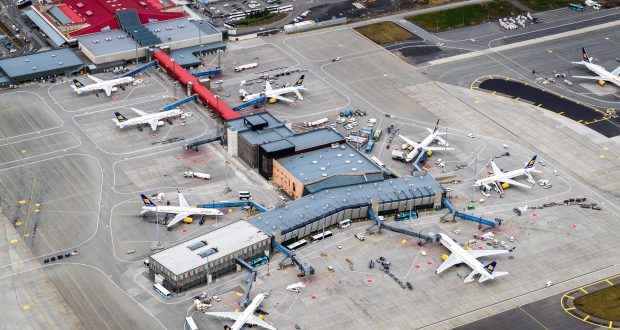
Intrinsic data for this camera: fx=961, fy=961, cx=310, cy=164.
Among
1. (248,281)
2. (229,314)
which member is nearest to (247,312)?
(229,314)

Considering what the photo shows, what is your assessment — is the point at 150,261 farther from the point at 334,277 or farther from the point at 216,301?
the point at 334,277

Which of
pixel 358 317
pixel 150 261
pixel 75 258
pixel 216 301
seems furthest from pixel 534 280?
pixel 75 258

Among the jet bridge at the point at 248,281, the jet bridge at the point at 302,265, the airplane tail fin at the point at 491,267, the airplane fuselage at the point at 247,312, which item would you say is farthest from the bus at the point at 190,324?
the airplane tail fin at the point at 491,267

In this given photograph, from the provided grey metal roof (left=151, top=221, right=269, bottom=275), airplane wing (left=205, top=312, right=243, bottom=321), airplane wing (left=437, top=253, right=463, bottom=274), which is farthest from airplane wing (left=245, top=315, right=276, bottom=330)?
airplane wing (left=437, top=253, right=463, bottom=274)

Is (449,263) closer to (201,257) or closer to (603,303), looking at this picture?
(603,303)

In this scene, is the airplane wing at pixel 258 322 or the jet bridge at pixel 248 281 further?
the jet bridge at pixel 248 281

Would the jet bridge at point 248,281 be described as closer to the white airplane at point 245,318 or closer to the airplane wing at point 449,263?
the white airplane at point 245,318

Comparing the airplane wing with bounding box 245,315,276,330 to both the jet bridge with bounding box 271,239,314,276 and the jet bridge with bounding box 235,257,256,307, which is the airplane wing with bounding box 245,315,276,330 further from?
the jet bridge with bounding box 271,239,314,276

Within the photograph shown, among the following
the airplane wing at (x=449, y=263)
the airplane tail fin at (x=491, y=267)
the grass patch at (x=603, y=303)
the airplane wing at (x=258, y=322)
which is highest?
the airplane tail fin at (x=491, y=267)
